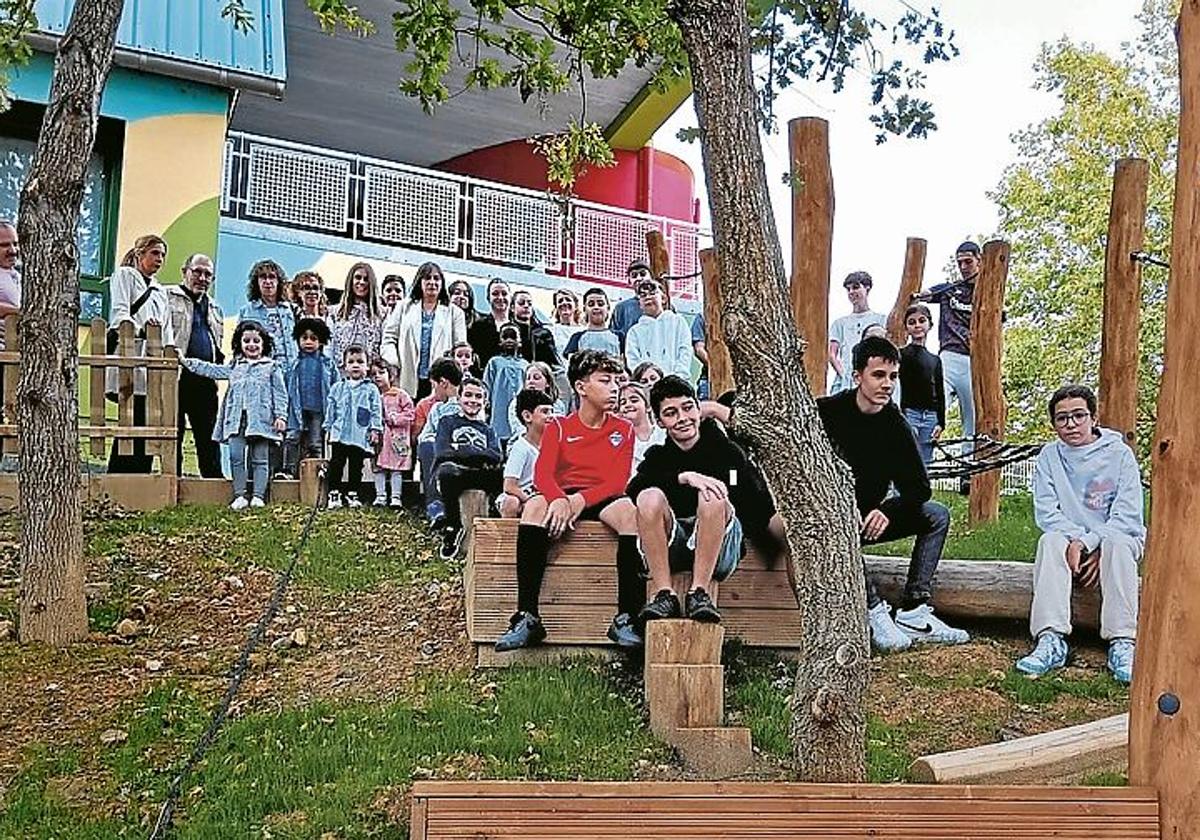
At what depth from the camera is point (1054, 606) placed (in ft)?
19.6

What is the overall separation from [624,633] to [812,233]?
3.03 metres

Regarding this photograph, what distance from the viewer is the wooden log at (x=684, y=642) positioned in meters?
4.82

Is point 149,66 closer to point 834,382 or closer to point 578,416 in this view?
point 834,382

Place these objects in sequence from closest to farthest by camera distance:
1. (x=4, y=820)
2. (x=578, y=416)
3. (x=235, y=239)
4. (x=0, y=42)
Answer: (x=4, y=820)
(x=578, y=416)
(x=0, y=42)
(x=235, y=239)

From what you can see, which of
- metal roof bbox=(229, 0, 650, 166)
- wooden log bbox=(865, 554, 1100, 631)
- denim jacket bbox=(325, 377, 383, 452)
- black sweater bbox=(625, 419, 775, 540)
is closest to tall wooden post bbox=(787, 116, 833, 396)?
wooden log bbox=(865, 554, 1100, 631)

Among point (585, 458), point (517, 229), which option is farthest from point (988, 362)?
point (517, 229)

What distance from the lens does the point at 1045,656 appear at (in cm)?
587

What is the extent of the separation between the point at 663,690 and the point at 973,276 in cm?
645

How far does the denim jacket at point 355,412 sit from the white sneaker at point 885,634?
155 inches

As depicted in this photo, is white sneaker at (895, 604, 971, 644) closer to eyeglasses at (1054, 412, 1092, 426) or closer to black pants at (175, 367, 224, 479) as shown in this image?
eyeglasses at (1054, 412, 1092, 426)

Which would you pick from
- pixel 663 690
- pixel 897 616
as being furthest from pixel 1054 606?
pixel 663 690

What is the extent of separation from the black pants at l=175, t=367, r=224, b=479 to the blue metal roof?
4.69 metres

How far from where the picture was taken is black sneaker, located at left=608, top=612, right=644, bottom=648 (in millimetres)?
5383

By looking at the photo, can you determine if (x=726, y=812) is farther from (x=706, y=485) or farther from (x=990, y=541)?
(x=990, y=541)
